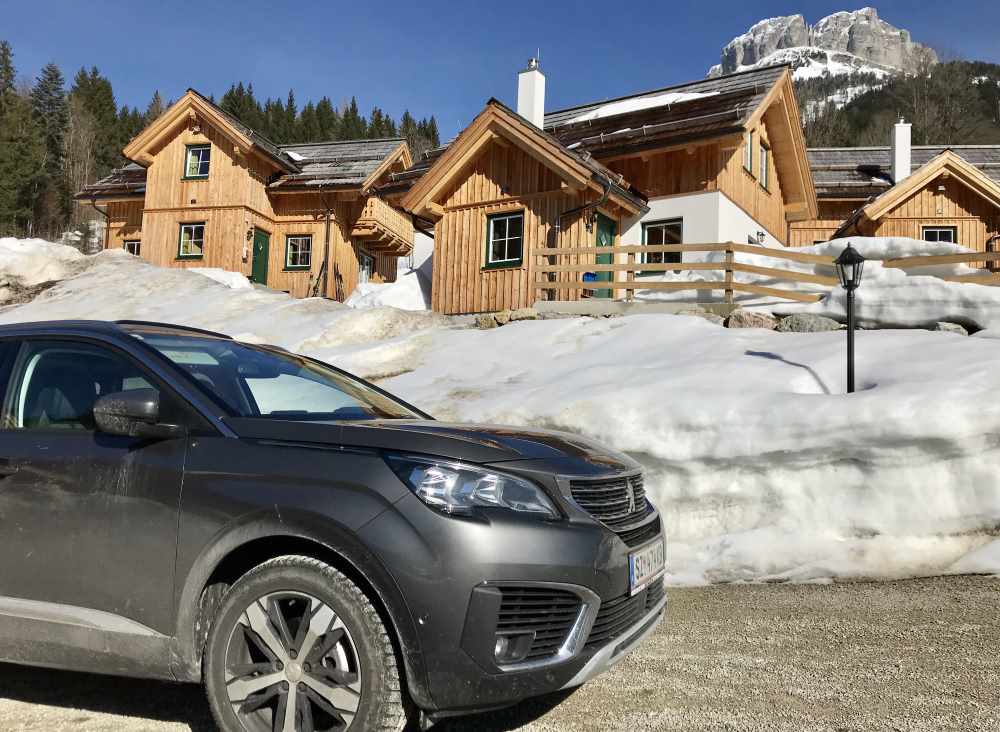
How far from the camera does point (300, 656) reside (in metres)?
2.63

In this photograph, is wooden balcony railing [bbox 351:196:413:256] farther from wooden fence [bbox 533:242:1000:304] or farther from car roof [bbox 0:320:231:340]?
car roof [bbox 0:320:231:340]

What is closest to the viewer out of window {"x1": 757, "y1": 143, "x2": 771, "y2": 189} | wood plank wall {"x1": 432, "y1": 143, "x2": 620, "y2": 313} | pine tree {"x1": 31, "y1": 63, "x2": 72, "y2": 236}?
wood plank wall {"x1": 432, "y1": 143, "x2": 620, "y2": 313}

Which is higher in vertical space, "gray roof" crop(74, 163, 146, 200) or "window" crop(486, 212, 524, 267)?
"gray roof" crop(74, 163, 146, 200)

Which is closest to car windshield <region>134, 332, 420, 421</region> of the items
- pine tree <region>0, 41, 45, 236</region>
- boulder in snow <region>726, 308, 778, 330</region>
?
boulder in snow <region>726, 308, 778, 330</region>

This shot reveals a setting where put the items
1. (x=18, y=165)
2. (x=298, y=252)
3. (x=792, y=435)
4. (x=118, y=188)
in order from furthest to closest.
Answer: (x=18, y=165)
(x=118, y=188)
(x=298, y=252)
(x=792, y=435)

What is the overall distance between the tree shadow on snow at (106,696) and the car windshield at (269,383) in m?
1.33

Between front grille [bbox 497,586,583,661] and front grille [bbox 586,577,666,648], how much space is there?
0.12 meters

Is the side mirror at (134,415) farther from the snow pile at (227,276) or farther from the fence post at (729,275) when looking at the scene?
the snow pile at (227,276)

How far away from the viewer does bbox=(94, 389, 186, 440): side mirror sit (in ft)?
9.44

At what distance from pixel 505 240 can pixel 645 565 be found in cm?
1566

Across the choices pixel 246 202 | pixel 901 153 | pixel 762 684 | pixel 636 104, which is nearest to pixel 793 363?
pixel 762 684

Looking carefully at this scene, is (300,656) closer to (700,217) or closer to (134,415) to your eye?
(134,415)

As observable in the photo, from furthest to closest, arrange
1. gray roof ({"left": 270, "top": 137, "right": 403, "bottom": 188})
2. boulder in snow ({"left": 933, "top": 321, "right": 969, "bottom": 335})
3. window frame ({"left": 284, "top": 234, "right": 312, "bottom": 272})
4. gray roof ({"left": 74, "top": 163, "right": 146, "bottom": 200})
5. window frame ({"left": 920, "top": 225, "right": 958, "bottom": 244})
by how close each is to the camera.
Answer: gray roof ({"left": 74, "top": 163, "right": 146, "bottom": 200}) < window frame ({"left": 284, "top": 234, "right": 312, "bottom": 272}) < gray roof ({"left": 270, "top": 137, "right": 403, "bottom": 188}) < window frame ({"left": 920, "top": 225, "right": 958, "bottom": 244}) < boulder in snow ({"left": 933, "top": 321, "right": 969, "bottom": 335})

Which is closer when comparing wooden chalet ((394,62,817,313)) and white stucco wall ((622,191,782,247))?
wooden chalet ((394,62,817,313))
